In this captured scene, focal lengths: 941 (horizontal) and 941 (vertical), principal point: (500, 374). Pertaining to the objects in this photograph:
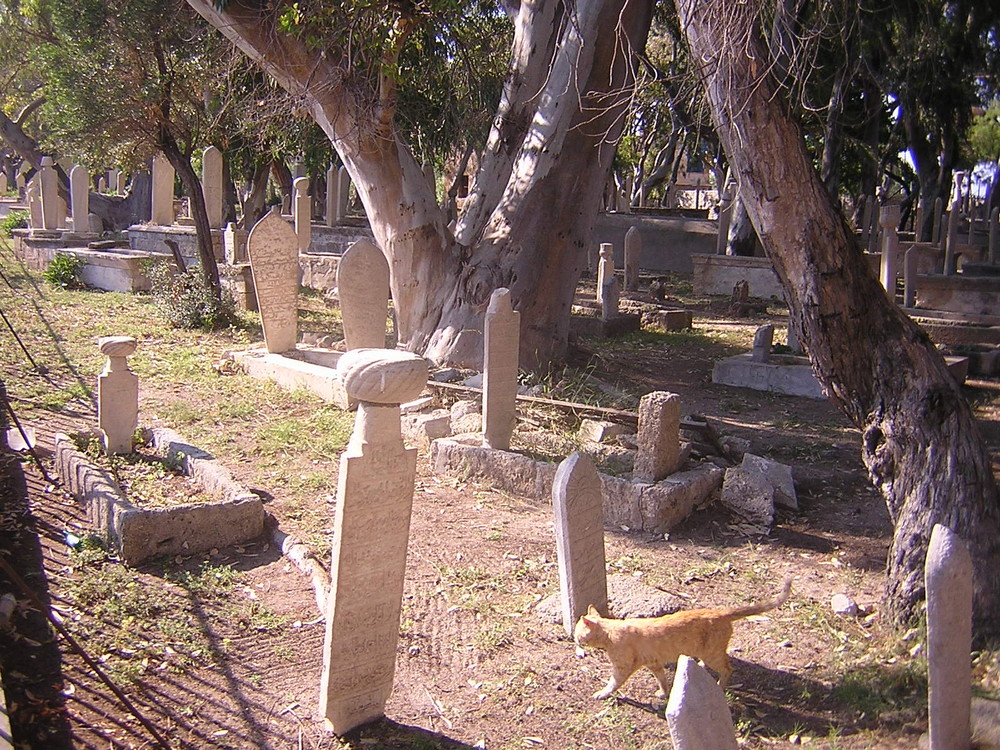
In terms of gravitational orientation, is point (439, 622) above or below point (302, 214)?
below

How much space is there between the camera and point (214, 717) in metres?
3.98

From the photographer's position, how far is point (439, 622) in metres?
5.00

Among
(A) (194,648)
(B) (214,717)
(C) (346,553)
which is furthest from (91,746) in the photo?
(C) (346,553)

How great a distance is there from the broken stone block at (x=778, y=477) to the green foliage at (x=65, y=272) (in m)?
13.5

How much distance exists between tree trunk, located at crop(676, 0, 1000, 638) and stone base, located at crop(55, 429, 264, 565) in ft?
11.7

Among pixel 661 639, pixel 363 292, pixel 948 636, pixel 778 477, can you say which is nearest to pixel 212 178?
pixel 363 292

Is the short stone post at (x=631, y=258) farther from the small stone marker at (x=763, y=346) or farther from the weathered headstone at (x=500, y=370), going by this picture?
the weathered headstone at (x=500, y=370)

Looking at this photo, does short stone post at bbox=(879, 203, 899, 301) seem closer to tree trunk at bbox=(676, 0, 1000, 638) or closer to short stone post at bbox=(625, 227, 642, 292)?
short stone post at bbox=(625, 227, 642, 292)

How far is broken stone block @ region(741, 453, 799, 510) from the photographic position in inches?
268

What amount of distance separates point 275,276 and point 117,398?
12.0ft

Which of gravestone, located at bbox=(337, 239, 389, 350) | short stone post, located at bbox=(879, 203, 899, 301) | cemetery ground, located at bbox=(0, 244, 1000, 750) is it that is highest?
short stone post, located at bbox=(879, 203, 899, 301)

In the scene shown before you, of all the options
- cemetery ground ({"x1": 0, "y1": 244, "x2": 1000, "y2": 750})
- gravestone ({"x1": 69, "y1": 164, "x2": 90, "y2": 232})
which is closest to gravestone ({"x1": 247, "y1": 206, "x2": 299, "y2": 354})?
cemetery ground ({"x1": 0, "y1": 244, "x2": 1000, "y2": 750})

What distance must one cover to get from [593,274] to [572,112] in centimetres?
1141

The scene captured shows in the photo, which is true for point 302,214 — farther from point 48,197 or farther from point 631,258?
point 48,197
